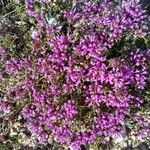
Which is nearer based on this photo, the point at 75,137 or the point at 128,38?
the point at 75,137

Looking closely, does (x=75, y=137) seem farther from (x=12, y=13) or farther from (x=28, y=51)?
(x=12, y=13)

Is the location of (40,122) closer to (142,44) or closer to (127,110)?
(127,110)

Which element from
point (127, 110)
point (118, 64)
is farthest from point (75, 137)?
point (118, 64)

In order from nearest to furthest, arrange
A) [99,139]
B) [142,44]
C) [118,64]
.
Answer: [118,64]
[99,139]
[142,44]

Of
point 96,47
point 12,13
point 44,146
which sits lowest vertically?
point 44,146

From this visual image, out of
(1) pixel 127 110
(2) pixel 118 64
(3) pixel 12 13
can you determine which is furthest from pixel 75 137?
(3) pixel 12 13

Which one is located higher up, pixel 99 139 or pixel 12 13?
pixel 12 13

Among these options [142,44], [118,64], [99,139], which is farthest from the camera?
[142,44]
